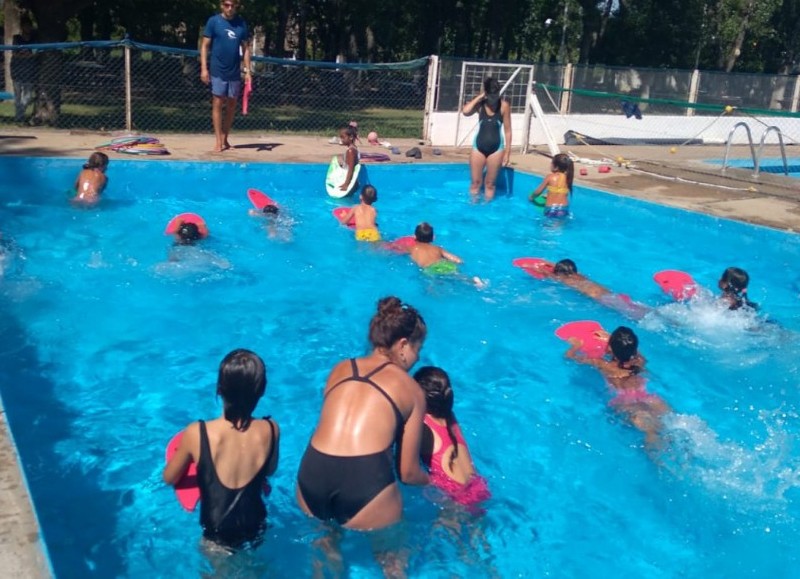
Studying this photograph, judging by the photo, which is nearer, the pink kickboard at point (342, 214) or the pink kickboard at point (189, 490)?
the pink kickboard at point (189, 490)

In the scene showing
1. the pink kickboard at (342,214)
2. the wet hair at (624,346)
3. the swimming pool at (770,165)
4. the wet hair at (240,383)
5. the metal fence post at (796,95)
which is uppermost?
the metal fence post at (796,95)

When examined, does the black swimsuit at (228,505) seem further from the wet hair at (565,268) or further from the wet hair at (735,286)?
the wet hair at (565,268)

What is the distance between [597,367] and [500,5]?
25.0 meters

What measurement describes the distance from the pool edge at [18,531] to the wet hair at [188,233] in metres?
5.58

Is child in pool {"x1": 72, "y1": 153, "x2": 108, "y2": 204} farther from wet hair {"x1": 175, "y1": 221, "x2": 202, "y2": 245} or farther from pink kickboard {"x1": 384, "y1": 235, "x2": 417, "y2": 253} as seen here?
pink kickboard {"x1": 384, "y1": 235, "x2": 417, "y2": 253}

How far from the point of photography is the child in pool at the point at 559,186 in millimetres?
10812

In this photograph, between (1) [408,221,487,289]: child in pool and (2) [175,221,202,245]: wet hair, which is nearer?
(1) [408,221,487,289]: child in pool

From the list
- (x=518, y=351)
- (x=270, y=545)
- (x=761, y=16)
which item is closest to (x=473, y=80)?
(x=518, y=351)

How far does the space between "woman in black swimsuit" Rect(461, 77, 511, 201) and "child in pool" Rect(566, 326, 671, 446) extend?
635 cm

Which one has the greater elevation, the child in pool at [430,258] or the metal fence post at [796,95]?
the metal fence post at [796,95]

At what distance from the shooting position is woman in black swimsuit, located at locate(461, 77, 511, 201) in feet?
37.8

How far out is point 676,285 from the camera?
822 centimetres

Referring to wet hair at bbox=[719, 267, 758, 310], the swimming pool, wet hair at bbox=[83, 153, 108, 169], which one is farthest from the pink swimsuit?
the swimming pool

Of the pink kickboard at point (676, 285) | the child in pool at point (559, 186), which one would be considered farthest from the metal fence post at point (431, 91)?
the pink kickboard at point (676, 285)
